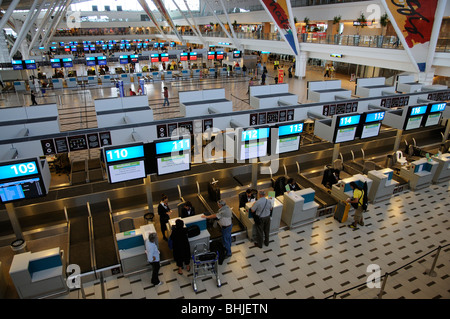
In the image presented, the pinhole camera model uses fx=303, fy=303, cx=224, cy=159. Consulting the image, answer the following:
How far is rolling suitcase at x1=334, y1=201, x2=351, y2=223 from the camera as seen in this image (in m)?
8.23

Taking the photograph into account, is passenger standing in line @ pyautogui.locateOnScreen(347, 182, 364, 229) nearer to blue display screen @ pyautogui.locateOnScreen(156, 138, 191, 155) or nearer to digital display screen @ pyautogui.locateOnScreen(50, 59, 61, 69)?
blue display screen @ pyautogui.locateOnScreen(156, 138, 191, 155)

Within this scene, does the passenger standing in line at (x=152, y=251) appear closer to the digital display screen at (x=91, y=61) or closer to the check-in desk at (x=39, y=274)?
the check-in desk at (x=39, y=274)

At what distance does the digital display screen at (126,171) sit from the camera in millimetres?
6648

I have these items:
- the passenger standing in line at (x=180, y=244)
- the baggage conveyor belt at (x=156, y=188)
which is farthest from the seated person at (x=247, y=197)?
the passenger standing in line at (x=180, y=244)

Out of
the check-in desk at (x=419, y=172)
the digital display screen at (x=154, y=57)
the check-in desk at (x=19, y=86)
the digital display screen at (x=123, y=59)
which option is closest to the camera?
the check-in desk at (x=419, y=172)

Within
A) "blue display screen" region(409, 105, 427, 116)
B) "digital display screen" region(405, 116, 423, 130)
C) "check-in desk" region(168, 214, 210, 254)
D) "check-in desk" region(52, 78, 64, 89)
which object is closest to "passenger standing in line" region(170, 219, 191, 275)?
"check-in desk" region(168, 214, 210, 254)

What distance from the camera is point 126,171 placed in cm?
680

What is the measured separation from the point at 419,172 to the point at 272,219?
5.86 meters

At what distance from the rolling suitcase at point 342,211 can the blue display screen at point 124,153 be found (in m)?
5.46

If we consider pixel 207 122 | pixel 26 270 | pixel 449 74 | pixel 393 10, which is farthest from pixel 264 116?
pixel 449 74

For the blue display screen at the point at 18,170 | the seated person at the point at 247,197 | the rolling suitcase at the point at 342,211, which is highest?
the blue display screen at the point at 18,170

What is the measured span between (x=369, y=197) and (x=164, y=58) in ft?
88.2
